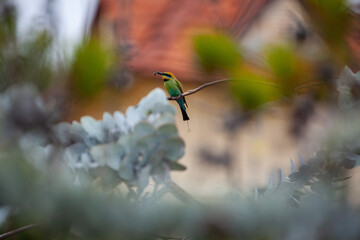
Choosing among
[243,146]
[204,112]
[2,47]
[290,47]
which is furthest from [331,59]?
[243,146]

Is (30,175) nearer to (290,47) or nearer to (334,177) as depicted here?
(334,177)

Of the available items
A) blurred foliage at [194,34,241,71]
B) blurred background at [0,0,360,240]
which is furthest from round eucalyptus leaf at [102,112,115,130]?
blurred foliage at [194,34,241,71]

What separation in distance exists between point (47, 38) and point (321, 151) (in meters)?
0.76

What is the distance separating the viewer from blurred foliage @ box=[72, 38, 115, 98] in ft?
1.47

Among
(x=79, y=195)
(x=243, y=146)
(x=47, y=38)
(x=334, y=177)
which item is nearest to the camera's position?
(x=79, y=195)

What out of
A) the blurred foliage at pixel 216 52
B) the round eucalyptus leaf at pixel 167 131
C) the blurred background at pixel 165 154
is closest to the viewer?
the blurred background at pixel 165 154

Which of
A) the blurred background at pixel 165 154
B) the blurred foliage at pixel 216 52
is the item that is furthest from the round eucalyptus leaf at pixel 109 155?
the blurred foliage at pixel 216 52

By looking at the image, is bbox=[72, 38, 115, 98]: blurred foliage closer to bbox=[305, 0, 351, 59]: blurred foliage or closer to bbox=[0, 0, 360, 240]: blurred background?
bbox=[0, 0, 360, 240]: blurred background

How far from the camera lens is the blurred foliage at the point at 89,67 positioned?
17.6 inches

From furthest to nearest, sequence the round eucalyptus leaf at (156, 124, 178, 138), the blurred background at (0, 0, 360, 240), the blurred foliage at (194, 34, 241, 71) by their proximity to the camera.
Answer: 1. the blurred foliage at (194, 34, 241, 71)
2. the round eucalyptus leaf at (156, 124, 178, 138)
3. the blurred background at (0, 0, 360, 240)

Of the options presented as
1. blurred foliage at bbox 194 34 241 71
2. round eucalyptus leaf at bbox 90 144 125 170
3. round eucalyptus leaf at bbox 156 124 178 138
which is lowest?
round eucalyptus leaf at bbox 90 144 125 170

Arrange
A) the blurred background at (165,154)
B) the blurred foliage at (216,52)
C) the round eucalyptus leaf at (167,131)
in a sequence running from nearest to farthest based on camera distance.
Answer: the blurred background at (165,154), the round eucalyptus leaf at (167,131), the blurred foliage at (216,52)

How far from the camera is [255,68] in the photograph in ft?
2.37

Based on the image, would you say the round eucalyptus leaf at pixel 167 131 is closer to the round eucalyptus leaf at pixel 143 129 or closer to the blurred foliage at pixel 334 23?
the round eucalyptus leaf at pixel 143 129
